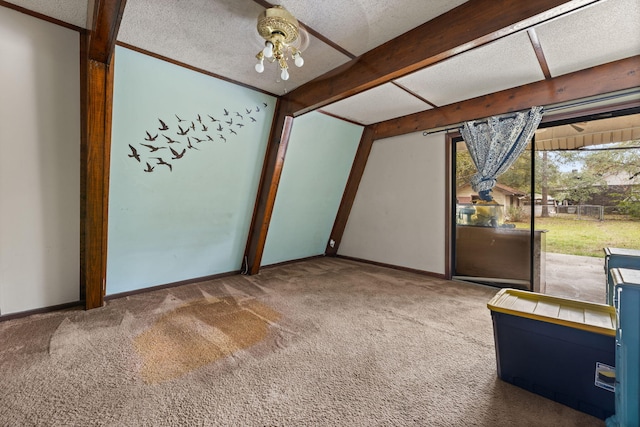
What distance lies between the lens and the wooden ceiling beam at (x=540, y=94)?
2.26m

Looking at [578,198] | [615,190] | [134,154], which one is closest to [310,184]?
[134,154]

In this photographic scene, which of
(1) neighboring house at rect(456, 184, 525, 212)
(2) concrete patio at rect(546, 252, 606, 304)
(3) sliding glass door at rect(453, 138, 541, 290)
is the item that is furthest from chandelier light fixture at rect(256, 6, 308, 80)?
(2) concrete patio at rect(546, 252, 606, 304)

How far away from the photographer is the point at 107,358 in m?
1.79

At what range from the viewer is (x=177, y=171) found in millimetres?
2742

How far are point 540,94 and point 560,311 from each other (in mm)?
2230

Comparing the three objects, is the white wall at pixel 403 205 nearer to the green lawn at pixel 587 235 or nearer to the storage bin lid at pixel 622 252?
the green lawn at pixel 587 235

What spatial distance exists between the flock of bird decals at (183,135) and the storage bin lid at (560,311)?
2.74 meters

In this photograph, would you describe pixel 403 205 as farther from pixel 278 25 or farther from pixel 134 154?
pixel 134 154

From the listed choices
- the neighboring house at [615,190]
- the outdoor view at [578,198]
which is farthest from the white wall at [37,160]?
the neighboring house at [615,190]

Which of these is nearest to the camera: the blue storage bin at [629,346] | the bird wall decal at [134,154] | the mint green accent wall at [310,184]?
the blue storage bin at [629,346]

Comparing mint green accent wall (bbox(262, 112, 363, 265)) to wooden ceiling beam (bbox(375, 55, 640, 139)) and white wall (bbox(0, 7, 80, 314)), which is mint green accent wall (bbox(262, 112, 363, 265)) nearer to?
wooden ceiling beam (bbox(375, 55, 640, 139))

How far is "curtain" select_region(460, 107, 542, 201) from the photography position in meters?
2.77

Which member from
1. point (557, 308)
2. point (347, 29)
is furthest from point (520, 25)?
point (557, 308)

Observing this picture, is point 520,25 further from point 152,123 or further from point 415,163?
point 152,123
